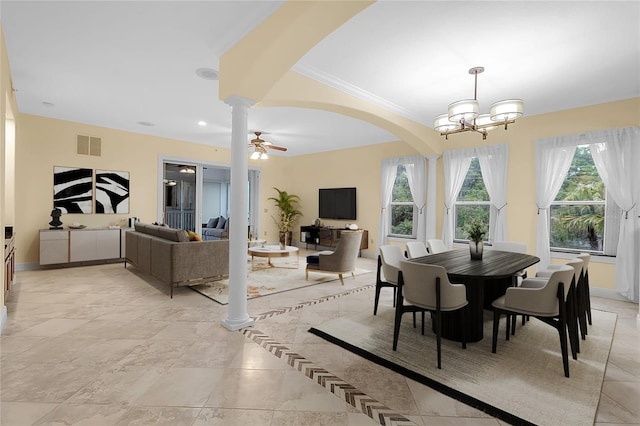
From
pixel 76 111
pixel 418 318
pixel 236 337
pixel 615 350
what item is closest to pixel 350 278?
pixel 418 318

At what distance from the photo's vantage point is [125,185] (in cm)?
662

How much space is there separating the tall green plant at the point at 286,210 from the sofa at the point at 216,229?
4.83 feet

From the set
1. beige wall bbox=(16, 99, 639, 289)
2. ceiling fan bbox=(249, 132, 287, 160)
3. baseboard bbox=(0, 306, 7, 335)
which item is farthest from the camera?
ceiling fan bbox=(249, 132, 287, 160)

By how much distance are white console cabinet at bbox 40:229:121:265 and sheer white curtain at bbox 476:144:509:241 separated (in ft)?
23.6

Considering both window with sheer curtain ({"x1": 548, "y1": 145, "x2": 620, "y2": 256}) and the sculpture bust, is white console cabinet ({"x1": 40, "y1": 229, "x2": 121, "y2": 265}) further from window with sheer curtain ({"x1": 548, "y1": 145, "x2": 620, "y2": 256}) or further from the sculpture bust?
window with sheer curtain ({"x1": 548, "y1": 145, "x2": 620, "y2": 256})

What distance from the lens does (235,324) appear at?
3.20 meters

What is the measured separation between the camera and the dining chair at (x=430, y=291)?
8.20 feet

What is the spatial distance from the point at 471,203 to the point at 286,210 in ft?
16.7

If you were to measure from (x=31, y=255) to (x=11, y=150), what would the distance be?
1986mm

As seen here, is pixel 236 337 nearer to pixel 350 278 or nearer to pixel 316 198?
pixel 350 278

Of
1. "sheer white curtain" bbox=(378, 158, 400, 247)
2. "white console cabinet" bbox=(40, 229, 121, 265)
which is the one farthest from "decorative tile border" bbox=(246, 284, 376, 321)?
"white console cabinet" bbox=(40, 229, 121, 265)

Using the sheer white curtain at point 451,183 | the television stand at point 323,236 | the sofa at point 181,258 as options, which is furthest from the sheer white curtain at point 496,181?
the sofa at point 181,258

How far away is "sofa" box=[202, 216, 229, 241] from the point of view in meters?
8.95

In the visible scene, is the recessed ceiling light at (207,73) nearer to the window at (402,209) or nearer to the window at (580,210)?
the window at (402,209)
